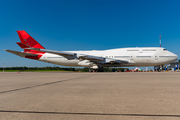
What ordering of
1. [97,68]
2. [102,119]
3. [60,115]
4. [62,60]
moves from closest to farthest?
[102,119], [60,115], [97,68], [62,60]

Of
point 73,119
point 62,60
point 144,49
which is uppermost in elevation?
point 144,49

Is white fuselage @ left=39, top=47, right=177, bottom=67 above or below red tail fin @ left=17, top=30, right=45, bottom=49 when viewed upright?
below

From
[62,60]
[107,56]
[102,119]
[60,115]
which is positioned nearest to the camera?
[102,119]

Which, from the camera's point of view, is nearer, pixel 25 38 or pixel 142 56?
pixel 142 56

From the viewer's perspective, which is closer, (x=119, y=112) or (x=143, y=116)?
(x=143, y=116)

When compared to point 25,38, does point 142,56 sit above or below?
below

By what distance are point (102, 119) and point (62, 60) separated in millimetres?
23237

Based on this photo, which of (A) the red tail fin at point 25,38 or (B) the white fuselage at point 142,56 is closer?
(B) the white fuselage at point 142,56

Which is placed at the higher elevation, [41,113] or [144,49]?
[144,49]

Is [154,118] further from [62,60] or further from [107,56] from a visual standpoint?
[62,60]

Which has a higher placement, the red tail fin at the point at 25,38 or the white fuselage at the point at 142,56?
the red tail fin at the point at 25,38

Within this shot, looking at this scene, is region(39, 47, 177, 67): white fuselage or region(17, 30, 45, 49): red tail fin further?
region(17, 30, 45, 49): red tail fin

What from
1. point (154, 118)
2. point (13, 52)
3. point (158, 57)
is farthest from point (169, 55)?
point (13, 52)

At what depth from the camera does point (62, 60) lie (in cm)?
2453
